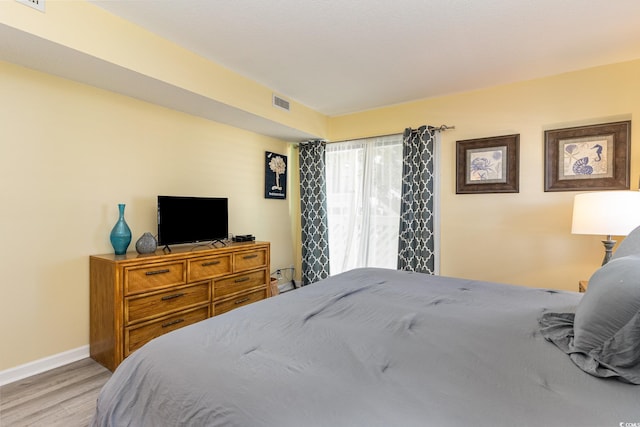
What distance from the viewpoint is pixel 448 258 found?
3455 millimetres

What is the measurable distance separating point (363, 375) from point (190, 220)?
250cm

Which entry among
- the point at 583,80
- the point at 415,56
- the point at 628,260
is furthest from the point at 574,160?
the point at 628,260

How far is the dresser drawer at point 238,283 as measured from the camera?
291 centimetres

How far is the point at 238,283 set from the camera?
3127mm

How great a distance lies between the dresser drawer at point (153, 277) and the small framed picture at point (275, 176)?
1.79 metres

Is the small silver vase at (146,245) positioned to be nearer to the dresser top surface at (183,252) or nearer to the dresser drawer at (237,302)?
the dresser top surface at (183,252)

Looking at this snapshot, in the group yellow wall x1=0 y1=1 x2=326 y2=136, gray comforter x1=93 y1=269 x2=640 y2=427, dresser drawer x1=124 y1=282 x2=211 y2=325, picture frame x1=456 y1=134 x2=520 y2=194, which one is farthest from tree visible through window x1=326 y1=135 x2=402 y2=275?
gray comforter x1=93 y1=269 x2=640 y2=427

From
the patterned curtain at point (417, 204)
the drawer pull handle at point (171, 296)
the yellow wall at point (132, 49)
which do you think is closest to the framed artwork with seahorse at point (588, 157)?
the patterned curtain at point (417, 204)

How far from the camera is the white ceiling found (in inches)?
77.9

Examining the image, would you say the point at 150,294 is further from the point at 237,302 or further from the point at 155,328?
the point at 237,302

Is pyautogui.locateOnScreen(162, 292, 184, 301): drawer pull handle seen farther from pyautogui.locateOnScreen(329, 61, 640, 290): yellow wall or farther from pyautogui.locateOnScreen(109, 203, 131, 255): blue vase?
pyautogui.locateOnScreen(329, 61, 640, 290): yellow wall

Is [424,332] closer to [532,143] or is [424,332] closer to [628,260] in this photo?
[628,260]

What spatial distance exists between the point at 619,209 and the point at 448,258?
5.17 feet

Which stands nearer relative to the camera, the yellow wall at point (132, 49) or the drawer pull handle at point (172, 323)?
the yellow wall at point (132, 49)
